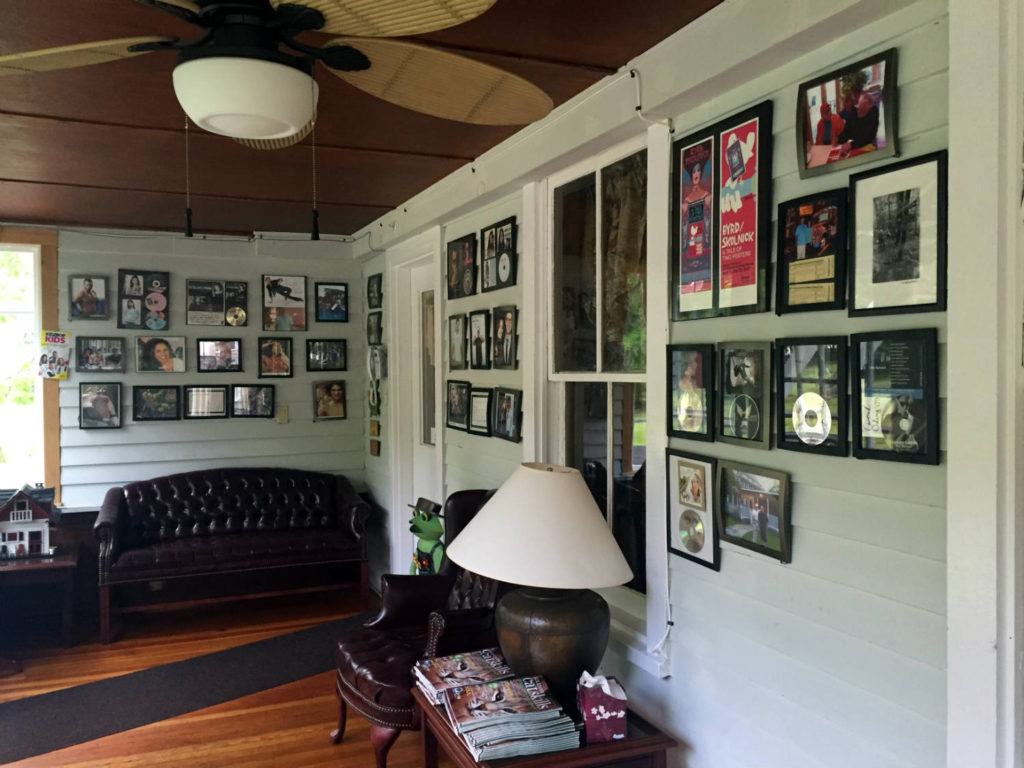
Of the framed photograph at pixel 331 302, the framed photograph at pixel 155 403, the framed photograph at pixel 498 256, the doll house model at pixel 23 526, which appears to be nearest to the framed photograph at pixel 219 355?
the framed photograph at pixel 155 403

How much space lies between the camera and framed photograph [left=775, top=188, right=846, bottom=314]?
5.78 ft

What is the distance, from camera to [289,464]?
5750 mm

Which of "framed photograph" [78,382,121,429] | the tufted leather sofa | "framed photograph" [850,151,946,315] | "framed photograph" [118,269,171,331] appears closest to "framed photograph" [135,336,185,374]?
"framed photograph" [118,269,171,331]

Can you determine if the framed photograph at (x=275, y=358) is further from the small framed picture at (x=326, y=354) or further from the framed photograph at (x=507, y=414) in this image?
the framed photograph at (x=507, y=414)

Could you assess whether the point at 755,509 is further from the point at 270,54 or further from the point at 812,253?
the point at 270,54

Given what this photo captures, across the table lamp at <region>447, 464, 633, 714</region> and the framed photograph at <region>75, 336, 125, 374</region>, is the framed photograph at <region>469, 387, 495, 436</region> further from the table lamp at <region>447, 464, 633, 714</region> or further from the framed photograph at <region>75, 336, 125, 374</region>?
the framed photograph at <region>75, 336, 125, 374</region>

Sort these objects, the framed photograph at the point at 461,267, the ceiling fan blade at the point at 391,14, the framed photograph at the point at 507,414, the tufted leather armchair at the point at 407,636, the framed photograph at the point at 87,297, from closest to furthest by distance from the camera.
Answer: the ceiling fan blade at the point at 391,14
the tufted leather armchair at the point at 407,636
the framed photograph at the point at 507,414
the framed photograph at the point at 461,267
the framed photograph at the point at 87,297

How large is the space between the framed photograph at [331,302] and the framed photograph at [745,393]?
4161 millimetres

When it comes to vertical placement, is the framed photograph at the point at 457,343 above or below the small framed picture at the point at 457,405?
above

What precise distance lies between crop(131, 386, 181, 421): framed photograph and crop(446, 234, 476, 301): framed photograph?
242 centimetres

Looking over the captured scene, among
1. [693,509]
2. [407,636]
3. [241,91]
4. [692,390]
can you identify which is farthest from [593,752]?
[241,91]

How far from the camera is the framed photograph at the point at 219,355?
5504mm

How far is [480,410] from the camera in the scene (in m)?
3.79

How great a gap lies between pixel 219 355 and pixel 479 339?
102 inches
